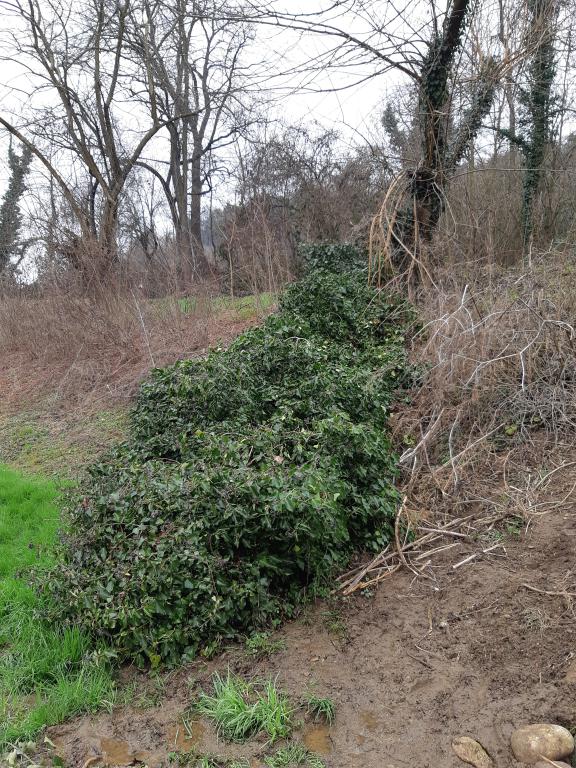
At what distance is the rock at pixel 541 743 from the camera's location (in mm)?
2508

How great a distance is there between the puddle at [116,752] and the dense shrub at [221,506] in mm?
458

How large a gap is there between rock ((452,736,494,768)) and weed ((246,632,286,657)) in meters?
1.06

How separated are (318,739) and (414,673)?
2.14ft

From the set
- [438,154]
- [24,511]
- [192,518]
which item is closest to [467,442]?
[192,518]

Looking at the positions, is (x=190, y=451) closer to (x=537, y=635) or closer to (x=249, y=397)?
(x=249, y=397)

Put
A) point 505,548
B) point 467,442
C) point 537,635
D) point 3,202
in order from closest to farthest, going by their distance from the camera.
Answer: point 537,635 → point 505,548 → point 467,442 → point 3,202

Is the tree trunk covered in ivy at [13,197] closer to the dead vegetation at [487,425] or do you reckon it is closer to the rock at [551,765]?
the dead vegetation at [487,425]

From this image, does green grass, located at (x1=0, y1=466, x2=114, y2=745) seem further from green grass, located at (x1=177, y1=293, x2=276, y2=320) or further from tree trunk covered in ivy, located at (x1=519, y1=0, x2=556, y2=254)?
tree trunk covered in ivy, located at (x1=519, y1=0, x2=556, y2=254)

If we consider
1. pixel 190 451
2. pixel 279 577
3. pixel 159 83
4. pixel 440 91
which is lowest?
pixel 279 577

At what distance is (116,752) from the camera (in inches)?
107

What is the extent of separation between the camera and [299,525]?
3.53m

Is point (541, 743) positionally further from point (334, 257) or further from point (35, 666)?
point (334, 257)

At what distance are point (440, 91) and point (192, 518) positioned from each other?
332 inches

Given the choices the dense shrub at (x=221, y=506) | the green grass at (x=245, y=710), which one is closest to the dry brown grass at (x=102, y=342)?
the dense shrub at (x=221, y=506)
